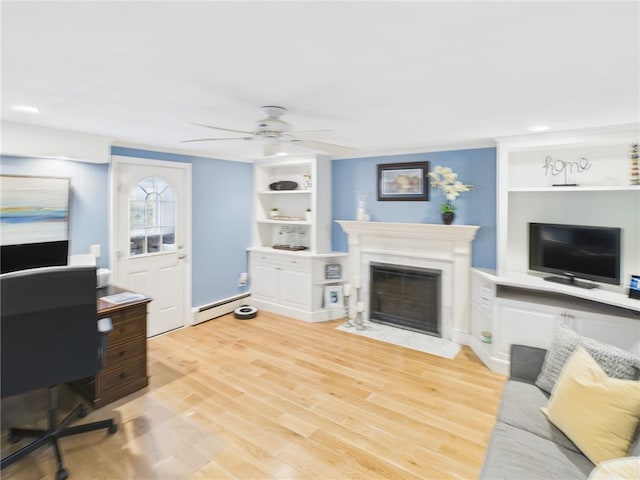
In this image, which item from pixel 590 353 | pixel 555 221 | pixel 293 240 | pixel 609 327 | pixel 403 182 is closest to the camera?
pixel 590 353

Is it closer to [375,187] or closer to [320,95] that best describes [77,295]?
[320,95]

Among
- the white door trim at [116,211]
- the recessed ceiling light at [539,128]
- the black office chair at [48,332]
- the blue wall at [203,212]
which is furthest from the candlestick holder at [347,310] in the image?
the black office chair at [48,332]

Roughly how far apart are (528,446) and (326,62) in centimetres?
206

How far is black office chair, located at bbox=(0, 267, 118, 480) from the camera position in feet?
5.75

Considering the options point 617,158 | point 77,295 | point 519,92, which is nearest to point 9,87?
point 77,295

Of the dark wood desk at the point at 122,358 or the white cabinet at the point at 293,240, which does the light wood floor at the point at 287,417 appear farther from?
the white cabinet at the point at 293,240

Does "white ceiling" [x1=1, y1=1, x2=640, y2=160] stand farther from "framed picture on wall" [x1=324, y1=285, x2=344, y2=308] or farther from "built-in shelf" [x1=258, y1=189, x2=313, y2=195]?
"framed picture on wall" [x1=324, y1=285, x2=344, y2=308]

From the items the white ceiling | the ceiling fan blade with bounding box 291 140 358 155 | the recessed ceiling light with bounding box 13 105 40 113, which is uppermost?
the recessed ceiling light with bounding box 13 105 40 113

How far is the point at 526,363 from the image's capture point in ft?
7.22

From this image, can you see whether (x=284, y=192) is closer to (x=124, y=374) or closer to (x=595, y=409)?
(x=124, y=374)

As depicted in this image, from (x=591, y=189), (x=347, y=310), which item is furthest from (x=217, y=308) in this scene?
(x=591, y=189)

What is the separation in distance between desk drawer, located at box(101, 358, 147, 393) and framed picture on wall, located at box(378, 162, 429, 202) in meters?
3.24

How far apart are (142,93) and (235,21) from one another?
1140 mm

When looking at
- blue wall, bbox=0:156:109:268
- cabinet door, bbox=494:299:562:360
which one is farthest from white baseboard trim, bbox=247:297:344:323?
blue wall, bbox=0:156:109:268
